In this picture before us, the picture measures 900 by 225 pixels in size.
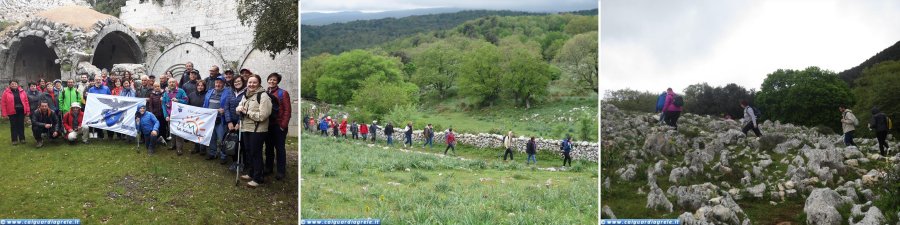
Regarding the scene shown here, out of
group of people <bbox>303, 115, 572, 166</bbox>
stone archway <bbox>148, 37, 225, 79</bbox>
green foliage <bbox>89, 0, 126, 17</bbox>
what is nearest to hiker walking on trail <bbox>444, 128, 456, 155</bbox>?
group of people <bbox>303, 115, 572, 166</bbox>

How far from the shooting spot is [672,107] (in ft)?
22.6

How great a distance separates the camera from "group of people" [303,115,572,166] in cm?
541

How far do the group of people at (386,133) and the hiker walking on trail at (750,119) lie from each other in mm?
2945

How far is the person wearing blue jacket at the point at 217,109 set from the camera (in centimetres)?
583

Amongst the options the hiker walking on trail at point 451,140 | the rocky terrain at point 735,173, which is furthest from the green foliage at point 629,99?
the hiker walking on trail at point 451,140

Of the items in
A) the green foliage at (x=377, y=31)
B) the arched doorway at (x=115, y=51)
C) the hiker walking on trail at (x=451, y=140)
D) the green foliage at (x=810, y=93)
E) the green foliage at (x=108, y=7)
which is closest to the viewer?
the green foliage at (x=377, y=31)

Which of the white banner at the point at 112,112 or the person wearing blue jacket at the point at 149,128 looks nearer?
the person wearing blue jacket at the point at 149,128

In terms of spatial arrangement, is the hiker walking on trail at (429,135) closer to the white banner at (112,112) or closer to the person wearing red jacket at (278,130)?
the person wearing red jacket at (278,130)

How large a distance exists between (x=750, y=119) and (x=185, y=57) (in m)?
6.67

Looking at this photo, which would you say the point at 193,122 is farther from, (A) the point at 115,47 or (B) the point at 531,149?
(B) the point at 531,149

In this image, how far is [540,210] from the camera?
5152mm

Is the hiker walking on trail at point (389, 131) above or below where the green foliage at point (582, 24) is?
below

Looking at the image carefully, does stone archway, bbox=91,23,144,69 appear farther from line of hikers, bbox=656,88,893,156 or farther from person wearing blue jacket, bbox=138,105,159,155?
line of hikers, bbox=656,88,893,156

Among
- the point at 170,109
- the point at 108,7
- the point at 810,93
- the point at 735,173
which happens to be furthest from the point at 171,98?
the point at 810,93
